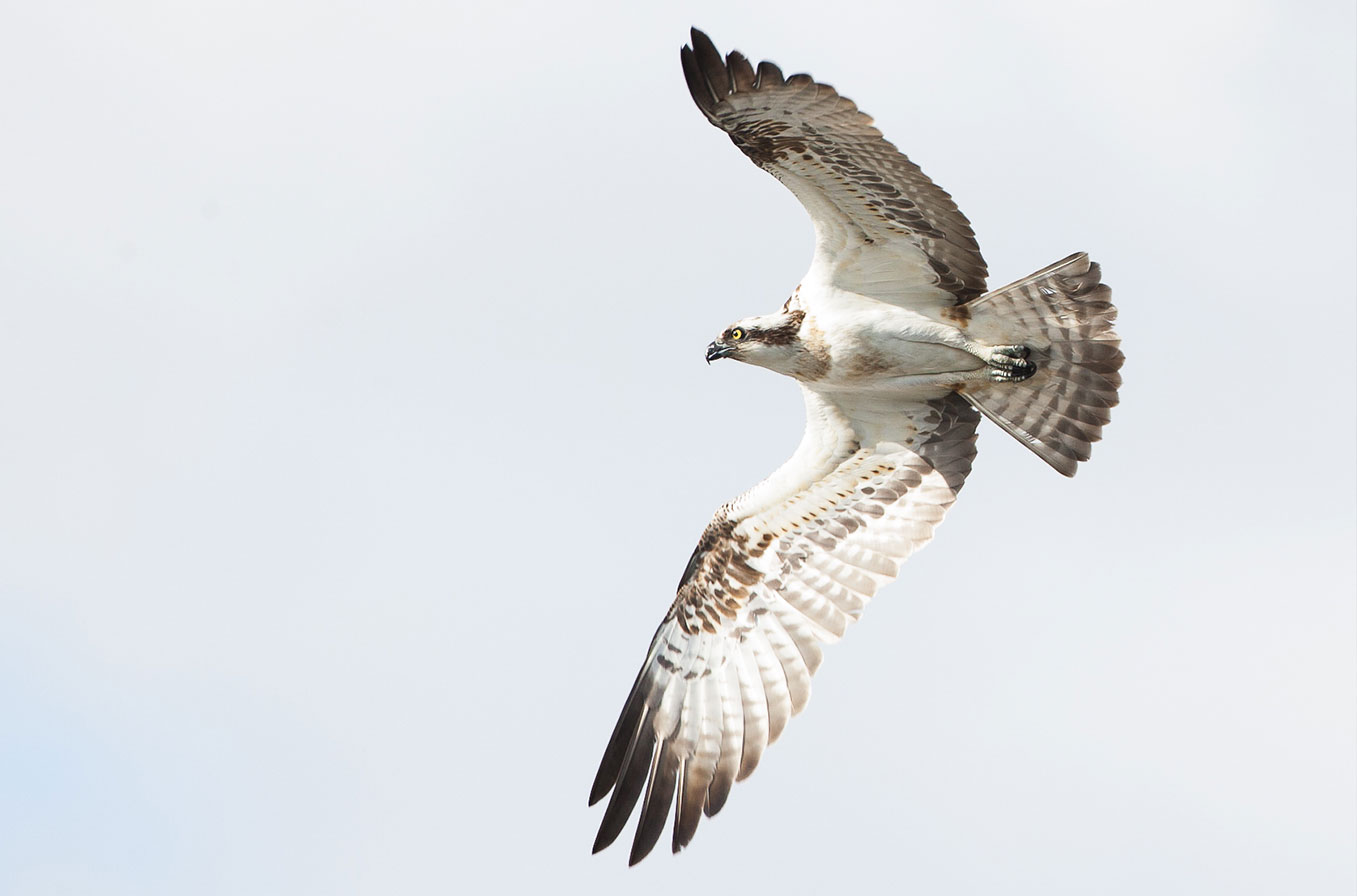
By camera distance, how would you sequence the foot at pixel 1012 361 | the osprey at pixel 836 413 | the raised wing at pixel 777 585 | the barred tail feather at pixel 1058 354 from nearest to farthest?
the osprey at pixel 836 413, the barred tail feather at pixel 1058 354, the foot at pixel 1012 361, the raised wing at pixel 777 585

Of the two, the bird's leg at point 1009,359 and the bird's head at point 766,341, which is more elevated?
the bird's head at point 766,341

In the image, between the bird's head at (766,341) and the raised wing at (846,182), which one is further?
the bird's head at (766,341)

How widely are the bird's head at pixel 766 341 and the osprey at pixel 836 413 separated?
0.04 ft

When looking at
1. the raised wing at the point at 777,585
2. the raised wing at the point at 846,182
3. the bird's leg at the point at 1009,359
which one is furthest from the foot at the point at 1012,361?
the raised wing at the point at 777,585

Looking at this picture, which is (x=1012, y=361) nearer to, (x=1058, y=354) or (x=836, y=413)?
(x=1058, y=354)

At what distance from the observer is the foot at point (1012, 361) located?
1141cm

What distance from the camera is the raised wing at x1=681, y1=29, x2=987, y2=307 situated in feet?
33.6

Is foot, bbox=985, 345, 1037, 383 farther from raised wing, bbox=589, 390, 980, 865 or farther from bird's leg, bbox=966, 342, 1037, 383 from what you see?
raised wing, bbox=589, 390, 980, 865

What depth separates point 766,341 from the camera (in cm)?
1155

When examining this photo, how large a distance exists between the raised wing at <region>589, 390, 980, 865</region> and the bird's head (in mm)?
686

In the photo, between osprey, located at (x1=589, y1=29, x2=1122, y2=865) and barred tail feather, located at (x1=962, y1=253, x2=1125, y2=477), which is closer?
osprey, located at (x1=589, y1=29, x2=1122, y2=865)

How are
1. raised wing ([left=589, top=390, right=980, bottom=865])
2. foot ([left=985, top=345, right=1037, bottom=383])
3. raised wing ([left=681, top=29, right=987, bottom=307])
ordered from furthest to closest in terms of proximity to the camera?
raised wing ([left=589, top=390, right=980, bottom=865]), foot ([left=985, top=345, right=1037, bottom=383]), raised wing ([left=681, top=29, right=987, bottom=307])

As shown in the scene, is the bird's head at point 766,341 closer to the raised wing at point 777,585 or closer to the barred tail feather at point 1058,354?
the raised wing at point 777,585

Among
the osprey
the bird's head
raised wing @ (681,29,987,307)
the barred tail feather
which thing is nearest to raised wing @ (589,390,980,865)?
the osprey
